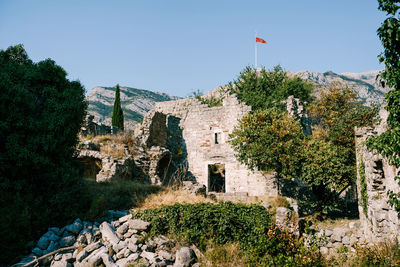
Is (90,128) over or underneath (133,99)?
underneath

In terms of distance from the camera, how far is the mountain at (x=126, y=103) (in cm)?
7050

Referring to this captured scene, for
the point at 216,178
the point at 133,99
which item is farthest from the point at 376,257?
the point at 133,99

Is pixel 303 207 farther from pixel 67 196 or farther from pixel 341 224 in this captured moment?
pixel 67 196

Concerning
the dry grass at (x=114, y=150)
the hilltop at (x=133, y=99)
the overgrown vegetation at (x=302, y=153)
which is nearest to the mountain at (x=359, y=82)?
the hilltop at (x=133, y=99)

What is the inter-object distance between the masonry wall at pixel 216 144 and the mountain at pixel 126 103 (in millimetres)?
44826

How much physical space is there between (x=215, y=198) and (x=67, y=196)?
7.02m

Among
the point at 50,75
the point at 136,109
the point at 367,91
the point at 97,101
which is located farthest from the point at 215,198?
the point at 367,91

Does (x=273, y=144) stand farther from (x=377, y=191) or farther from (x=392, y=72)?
(x=392, y=72)

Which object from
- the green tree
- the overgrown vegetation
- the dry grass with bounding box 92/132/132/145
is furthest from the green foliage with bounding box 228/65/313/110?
the dry grass with bounding box 92/132/132/145

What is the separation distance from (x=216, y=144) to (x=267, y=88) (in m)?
13.1

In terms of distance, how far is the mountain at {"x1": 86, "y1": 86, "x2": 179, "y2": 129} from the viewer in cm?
7050

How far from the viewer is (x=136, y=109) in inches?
3118

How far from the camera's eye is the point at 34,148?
26.2ft

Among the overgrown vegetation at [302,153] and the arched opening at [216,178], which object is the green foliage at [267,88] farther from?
the overgrown vegetation at [302,153]
